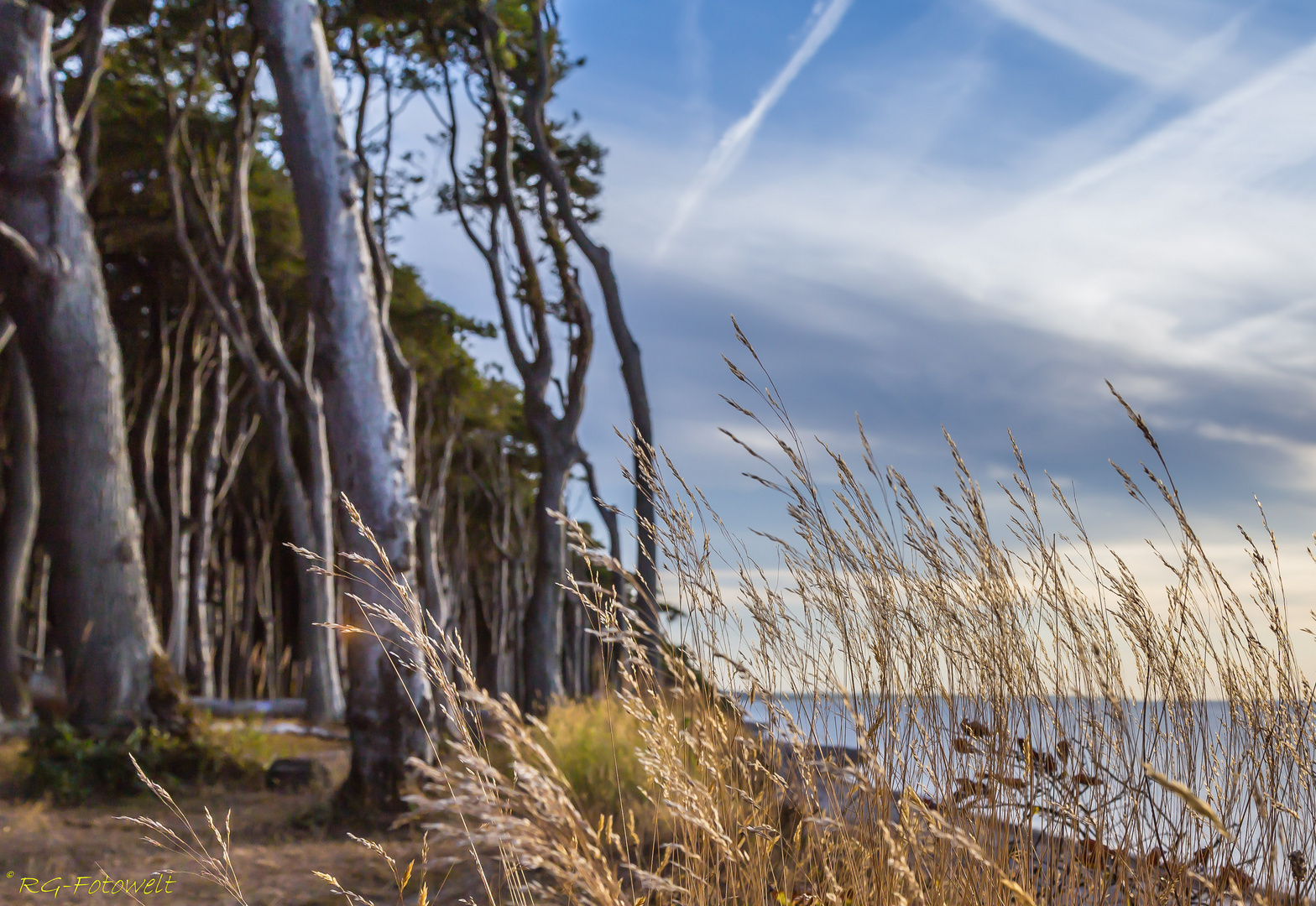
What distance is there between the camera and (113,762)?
4.52 metres

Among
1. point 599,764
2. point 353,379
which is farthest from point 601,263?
point 599,764

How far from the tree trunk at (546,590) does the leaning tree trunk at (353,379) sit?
2.90m

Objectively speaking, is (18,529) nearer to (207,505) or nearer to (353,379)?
(207,505)

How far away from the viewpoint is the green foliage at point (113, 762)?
14.3 feet

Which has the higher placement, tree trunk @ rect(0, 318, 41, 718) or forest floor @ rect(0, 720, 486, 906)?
tree trunk @ rect(0, 318, 41, 718)

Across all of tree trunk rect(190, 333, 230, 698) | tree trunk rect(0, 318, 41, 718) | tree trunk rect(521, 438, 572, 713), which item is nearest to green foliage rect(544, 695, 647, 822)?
tree trunk rect(521, 438, 572, 713)

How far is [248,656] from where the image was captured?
47.0ft

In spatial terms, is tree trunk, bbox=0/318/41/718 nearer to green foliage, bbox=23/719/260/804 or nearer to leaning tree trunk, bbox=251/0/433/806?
green foliage, bbox=23/719/260/804

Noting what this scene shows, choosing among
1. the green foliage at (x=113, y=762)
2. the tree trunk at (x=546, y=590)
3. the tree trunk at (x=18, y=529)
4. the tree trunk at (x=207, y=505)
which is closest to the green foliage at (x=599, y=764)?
the green foliage at (x=113, y=762)

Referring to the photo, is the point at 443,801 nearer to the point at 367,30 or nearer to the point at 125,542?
the point at 125,542

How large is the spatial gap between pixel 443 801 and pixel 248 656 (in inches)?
592

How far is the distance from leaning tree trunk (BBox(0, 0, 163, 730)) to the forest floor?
2.16ft

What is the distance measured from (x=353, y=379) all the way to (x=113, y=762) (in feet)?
7.83

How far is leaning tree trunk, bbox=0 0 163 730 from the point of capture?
4766 millimetres
